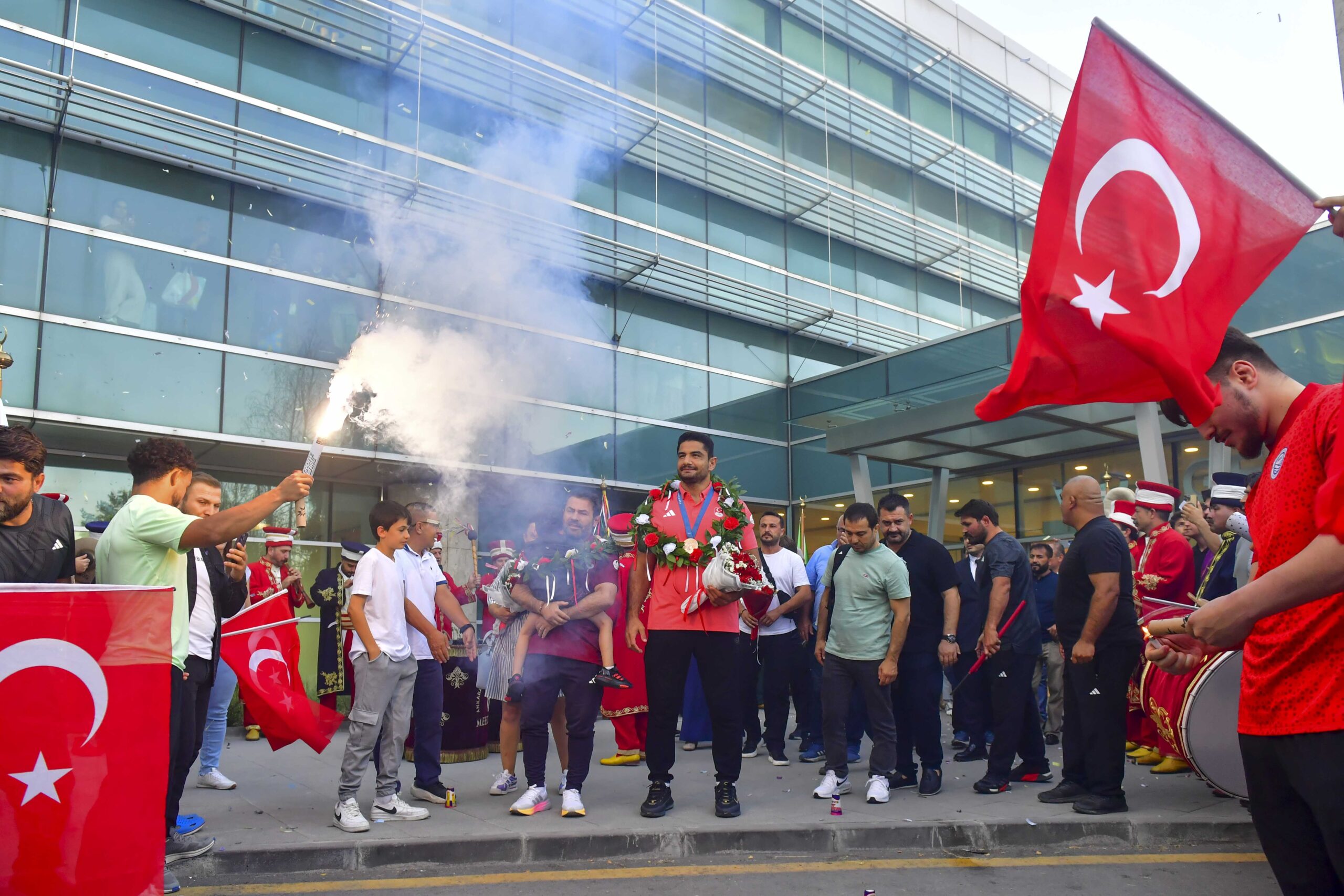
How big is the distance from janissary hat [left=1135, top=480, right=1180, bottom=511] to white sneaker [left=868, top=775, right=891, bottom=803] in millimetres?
3204

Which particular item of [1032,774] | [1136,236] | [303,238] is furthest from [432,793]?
[303,238]

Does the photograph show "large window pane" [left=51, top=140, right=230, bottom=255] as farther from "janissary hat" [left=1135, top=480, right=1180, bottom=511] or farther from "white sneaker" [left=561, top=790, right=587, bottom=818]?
"janissary hat" [left=1135, top=480, right=1180, bottom=511]

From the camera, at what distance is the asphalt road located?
4453 millimetres

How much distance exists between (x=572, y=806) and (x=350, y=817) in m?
1.20

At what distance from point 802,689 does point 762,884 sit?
4.21 metres

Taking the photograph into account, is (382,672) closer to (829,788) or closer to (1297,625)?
(829,788)

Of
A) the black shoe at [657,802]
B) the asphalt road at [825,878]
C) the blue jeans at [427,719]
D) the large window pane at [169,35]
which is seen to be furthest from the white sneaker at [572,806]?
the large window pane at [169,35]

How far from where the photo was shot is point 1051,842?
5316 millimetres

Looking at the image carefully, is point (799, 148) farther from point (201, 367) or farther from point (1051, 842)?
point (1051, 842)

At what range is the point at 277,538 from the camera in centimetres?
888

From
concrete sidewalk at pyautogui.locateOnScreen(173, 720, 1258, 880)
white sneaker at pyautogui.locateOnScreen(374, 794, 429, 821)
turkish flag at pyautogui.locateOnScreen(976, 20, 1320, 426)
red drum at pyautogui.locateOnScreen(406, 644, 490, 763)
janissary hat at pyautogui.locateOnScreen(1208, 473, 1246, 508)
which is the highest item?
turkish flag at pyautogui.locateOnScreen(976, 20, 1320, 426)

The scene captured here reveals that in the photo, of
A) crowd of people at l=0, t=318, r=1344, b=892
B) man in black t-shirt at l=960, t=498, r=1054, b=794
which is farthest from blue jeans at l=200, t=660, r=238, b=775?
man in black t-shirt at l=960, t=498, r=1054, b=794

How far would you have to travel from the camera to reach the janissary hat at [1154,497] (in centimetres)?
766

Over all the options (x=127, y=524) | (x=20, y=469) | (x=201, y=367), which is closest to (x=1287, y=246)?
(x=127, y=524)
